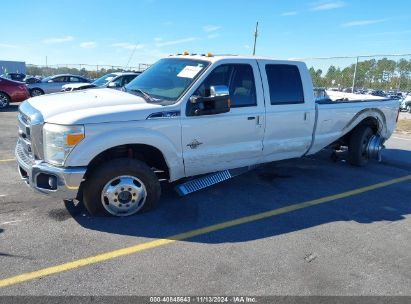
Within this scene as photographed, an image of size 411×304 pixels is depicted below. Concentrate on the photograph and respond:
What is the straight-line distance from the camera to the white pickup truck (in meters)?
4.11

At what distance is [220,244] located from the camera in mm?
4039

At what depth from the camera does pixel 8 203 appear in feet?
15.9

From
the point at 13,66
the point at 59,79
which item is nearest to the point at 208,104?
the point at 59,79

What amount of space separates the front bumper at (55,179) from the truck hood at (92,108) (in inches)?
20.0

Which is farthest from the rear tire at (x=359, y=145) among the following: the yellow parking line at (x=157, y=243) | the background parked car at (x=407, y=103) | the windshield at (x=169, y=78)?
the background parked car at (x=407, y=103)

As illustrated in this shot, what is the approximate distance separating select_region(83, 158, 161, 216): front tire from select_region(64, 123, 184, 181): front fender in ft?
0.83

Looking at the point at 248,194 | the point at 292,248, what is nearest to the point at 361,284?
the point at 292,248

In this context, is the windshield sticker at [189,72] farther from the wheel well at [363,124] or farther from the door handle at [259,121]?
the wheel well at [363,124]

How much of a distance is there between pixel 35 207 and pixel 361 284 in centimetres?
380

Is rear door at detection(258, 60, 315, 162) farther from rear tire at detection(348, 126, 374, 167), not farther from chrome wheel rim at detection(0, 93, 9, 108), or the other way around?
chrome wheel rim at detection(0, 93, 9, 108)

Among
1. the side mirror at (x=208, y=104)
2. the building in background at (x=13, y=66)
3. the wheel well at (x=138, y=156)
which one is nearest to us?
the wheel well at (x=138, y=156)

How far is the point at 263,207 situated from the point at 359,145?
316 centimetres

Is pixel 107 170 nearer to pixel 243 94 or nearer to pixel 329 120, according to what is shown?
pixel 243 94

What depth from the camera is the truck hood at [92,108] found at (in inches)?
160
